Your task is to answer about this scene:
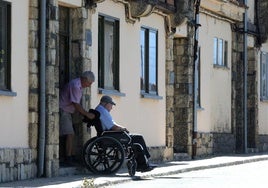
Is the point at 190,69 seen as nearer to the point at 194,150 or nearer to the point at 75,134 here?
the point at 194,150

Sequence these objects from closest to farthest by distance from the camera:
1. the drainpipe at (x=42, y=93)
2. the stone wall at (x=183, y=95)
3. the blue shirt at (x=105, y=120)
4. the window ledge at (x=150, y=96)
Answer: the drainpipe at (x=42, y=93), the blue shirt at (x=105, y=120), the window ledge at (x=150, y=96), the stone wall at (x=183, y=95)

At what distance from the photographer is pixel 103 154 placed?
1725cm

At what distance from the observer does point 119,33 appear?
20.3 m

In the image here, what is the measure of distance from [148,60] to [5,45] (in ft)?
23.0

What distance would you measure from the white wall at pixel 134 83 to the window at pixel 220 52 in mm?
4655

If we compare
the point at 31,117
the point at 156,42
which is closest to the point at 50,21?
the point at 31,117

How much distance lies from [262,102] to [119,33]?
41.2 feet

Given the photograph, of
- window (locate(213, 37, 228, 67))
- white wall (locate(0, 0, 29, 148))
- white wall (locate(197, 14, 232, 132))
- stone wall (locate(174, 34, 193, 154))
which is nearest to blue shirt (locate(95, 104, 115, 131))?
white wall (locate(0, 0, 29, 148))

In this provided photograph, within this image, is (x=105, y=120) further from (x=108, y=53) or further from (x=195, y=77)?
(x=195, y=77)

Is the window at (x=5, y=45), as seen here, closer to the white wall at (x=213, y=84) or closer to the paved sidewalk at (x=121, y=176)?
the paved sidewalk at (x=121, y=176)

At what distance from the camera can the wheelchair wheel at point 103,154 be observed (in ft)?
56.2

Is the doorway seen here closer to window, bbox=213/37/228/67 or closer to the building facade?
the building facade

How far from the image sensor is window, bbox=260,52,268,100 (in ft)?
104

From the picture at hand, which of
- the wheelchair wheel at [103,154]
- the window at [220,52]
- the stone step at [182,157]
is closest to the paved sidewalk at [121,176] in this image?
the wheelchair wheel at [103,154]
